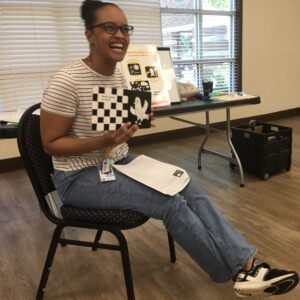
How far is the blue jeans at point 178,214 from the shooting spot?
3.66 ft

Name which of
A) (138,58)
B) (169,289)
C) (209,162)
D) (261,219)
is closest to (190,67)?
(209,162)

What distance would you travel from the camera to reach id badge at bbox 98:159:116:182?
116 cm

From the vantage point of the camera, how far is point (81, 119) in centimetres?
116

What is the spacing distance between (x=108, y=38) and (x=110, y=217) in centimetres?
62

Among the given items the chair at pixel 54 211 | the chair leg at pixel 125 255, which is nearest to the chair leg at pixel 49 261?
the chair at pixel 54 211

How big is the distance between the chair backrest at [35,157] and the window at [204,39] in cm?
Answer: 300

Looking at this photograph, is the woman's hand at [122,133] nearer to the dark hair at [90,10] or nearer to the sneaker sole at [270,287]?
the dark hair at [90,10]

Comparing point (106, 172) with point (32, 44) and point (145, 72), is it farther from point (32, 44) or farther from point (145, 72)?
point (32, 44)

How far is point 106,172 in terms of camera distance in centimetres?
118

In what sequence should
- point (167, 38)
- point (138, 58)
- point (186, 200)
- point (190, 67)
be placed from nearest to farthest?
point (186, 200) < point (138, 58) < point (167, 38) < point (190, 67)

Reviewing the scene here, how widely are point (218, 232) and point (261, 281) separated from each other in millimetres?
215

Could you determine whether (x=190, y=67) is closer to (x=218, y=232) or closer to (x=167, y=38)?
(x=167, y=38)

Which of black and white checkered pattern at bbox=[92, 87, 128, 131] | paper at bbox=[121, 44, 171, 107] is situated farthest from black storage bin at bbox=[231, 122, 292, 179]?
black and white checkered pattern at bbox=[92, 87, 128, 131]

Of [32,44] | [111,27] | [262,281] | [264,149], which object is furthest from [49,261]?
[32,44]
